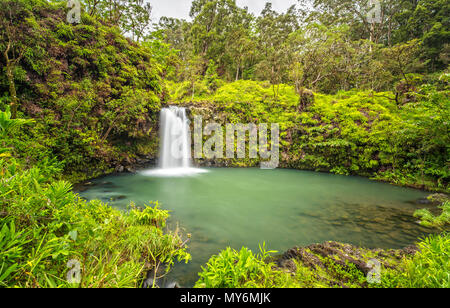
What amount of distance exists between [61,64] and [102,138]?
3.21m

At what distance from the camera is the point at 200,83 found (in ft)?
64.7

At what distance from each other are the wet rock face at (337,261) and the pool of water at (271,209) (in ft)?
2.60

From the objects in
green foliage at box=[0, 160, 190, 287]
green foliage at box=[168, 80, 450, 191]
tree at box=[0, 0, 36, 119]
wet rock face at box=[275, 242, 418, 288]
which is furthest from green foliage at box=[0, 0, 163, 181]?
wet rock face at box=[275, 242, 418, 288]

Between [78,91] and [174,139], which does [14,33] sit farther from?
[174,139]

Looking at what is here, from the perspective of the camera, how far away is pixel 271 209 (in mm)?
5656

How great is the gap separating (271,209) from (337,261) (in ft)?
10.3

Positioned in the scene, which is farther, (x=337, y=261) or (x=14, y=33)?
(x=14, y=33)

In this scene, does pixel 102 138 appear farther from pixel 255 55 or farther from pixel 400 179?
pixel 255 55

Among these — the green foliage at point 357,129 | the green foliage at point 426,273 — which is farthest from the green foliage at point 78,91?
the green foliage at point 426,273

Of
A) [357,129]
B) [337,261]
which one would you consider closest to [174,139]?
[337,261]

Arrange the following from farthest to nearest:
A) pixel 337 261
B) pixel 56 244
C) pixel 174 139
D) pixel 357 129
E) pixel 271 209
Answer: pixel 174 139, pixel 357 129, pixel 271 209, pixel 337 261, pixel 56 244

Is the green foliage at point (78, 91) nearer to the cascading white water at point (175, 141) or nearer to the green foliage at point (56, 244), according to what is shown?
the cascading white water at point (175, 141)

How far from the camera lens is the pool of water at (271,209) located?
3.82 metres

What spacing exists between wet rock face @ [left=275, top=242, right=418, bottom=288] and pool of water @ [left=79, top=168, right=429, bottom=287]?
0.79 meters
